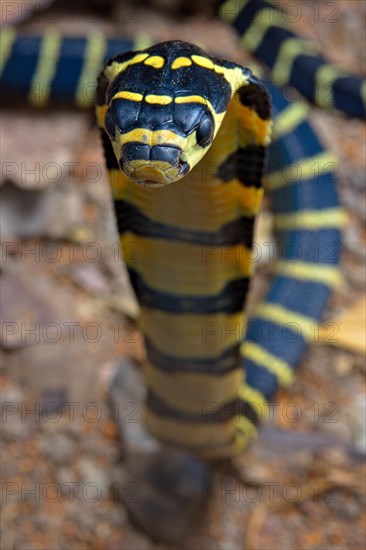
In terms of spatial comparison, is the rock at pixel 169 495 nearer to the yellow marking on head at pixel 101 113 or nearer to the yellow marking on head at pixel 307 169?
the yellow marking on head at pixel 101 113

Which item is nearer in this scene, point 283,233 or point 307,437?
point 307,437

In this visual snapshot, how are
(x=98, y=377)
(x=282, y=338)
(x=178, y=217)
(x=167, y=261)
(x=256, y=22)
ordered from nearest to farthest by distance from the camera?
(x=178, y=217) < (x=167, y=261) < (x=256, y=22) < (x=98, y=377) < (x=282, y=338)

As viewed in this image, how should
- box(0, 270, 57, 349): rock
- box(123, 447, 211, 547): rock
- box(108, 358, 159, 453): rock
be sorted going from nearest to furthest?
box(123, 447, 211, 547): rock
box(108, 358, 159, 453): rock
box(0, 270, 57, 349): rock

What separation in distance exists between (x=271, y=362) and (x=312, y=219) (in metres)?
0.59

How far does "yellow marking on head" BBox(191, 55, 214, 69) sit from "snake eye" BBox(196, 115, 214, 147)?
0.27ft

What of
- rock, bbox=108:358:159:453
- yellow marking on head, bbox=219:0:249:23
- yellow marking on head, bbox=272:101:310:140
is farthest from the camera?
yellow marking on head, bbox=272:101:310:140

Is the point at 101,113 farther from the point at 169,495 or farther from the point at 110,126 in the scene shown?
the point at 169,495

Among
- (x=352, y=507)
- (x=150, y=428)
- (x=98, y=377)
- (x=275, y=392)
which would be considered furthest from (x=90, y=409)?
(x=352, y=507)

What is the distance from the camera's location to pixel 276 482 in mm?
2131

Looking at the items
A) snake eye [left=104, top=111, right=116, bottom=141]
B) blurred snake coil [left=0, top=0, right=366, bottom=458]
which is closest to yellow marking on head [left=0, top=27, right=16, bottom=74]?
blurred snake coil [left=0, top=0, right=366, bottom=458]

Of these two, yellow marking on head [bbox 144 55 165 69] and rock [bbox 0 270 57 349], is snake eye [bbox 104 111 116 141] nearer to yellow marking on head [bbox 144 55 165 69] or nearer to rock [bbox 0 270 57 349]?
yellow marking on head [bbox 144 55 165 69]

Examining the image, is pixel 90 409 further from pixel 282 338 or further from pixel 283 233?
pixel 283 233

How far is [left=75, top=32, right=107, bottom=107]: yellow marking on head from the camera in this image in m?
3.03

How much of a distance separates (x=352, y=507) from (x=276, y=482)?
21 centimetres
